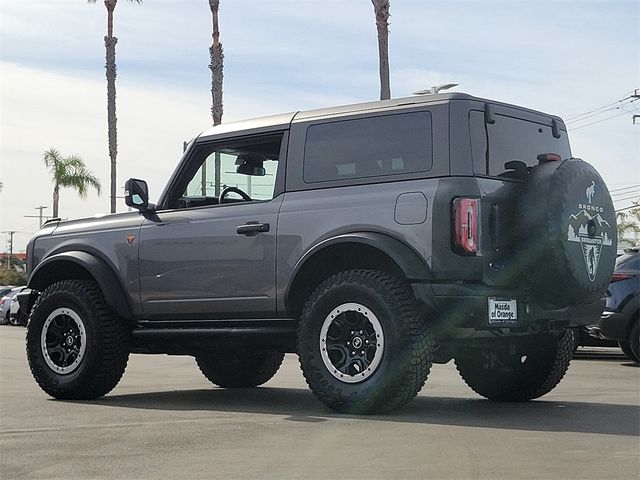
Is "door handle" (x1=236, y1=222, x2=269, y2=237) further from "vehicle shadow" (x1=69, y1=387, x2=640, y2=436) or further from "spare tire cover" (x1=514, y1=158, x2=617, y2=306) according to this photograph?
"spare tire cover" (x1=514, y1=158, x2=617, y2=306)

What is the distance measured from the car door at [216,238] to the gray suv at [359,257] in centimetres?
2

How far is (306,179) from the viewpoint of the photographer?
8625 millimetres

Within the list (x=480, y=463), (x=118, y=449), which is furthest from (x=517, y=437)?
(x=118, y=449)

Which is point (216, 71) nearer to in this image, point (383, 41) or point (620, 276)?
point (383, 41)

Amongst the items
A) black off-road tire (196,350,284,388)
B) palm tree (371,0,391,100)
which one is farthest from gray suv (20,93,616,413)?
palm tree (371,0,391,100)

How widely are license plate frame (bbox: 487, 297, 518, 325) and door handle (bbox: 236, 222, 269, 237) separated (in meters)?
1.88

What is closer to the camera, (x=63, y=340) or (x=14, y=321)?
(x=63, y=340)

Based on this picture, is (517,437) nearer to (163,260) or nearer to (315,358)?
(315,358)

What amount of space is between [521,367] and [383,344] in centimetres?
179

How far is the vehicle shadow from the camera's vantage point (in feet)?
24.9

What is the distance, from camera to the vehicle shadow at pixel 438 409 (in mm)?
7598

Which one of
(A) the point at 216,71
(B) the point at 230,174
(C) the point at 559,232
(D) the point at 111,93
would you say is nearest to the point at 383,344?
(C) the point at 559,232

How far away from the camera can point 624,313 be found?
13.8 meters

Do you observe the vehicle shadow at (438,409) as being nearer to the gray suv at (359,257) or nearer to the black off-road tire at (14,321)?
the gray suv at (359,257)
